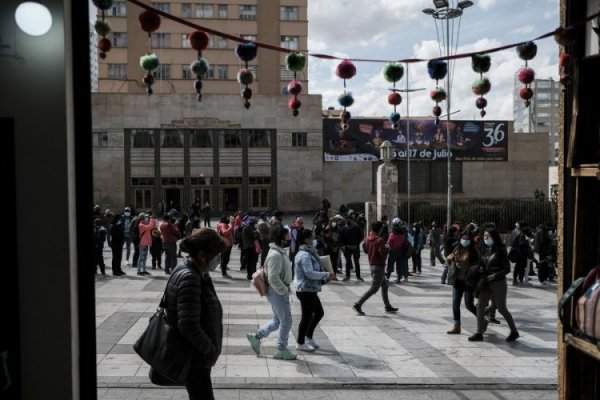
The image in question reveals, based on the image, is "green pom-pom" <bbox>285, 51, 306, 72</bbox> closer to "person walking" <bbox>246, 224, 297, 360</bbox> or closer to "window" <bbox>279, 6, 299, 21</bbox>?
"person walking" <bbox>246, 224, 297, 360</bbox>

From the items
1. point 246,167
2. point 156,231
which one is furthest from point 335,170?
point 156,231

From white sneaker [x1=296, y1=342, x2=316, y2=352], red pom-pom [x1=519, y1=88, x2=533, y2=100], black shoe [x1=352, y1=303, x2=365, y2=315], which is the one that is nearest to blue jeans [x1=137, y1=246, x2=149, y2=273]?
black shoe [x1=352, y1=303, x2=365, y2=315]

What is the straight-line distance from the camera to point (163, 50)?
5406cm

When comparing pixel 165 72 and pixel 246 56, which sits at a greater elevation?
pixel 165 72

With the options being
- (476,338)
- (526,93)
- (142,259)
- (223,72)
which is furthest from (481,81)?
(223,72)

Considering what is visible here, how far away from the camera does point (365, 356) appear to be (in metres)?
8.02

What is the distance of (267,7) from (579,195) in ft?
176

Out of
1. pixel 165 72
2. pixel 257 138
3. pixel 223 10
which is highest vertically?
pixel 223 10

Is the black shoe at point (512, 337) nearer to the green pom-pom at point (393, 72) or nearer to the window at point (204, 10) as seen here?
the green pom-pom at point (393, 72)

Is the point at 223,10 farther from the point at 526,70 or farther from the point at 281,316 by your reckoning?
the point at 526,70

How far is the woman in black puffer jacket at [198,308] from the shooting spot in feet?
13.1

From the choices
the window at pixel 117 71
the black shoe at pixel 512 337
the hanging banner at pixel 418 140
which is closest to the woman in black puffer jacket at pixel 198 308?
the black shoe at pixel 512 337

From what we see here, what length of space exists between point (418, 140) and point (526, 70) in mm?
39580

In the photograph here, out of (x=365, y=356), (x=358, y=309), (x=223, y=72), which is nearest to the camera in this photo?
(x=365, y=356)
